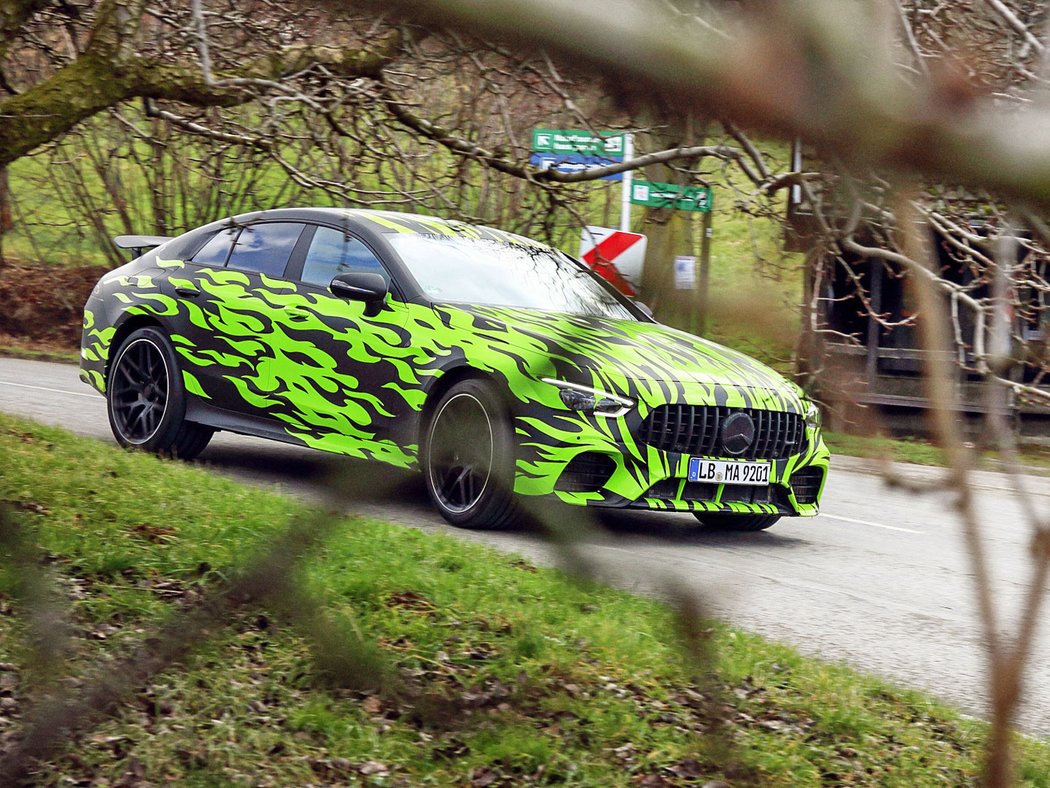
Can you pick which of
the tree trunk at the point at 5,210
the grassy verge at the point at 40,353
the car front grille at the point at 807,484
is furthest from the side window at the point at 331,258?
the grassy verge at the point at 40,353

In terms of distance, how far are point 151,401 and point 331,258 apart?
1694 millimetres

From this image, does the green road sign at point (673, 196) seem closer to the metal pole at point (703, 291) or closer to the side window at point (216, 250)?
the metal pole at point (703, 291)

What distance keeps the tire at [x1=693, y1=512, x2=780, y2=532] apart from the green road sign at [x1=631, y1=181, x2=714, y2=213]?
555cm

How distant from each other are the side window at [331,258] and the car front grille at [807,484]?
8.25ft

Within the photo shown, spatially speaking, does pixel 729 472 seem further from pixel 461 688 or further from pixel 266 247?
pixel 461 688

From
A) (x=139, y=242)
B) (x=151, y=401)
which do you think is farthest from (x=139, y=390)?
(x=139, y=242)

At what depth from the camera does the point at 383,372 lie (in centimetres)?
781

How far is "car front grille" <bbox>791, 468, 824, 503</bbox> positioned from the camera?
7997 mm

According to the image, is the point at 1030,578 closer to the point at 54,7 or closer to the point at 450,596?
the point at 450,596

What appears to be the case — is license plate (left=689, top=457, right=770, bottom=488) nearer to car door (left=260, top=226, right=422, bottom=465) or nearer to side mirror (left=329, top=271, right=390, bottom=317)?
car door (left=260, top=226, right=422, bottom=465)

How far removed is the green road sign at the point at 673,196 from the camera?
2.14 meters

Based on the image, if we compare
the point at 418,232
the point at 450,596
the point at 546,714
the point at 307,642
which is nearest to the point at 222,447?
the point at 418,232

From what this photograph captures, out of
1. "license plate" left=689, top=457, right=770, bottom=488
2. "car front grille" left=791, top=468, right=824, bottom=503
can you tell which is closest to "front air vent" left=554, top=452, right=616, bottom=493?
"license plate" left=689, top=457, right=770, bottom=488

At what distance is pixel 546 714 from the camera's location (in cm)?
405
